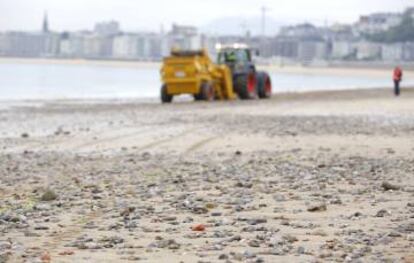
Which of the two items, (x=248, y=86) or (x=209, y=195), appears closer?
(x=209, y=195)

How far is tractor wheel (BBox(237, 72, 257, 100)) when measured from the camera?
38281 millimetres

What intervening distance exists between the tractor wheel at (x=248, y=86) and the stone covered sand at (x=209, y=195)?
18192 mm

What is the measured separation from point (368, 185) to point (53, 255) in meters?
4.70

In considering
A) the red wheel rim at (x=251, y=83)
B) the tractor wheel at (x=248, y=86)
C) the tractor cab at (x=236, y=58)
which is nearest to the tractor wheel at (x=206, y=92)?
the tractor wheel at (x=248, y=86)

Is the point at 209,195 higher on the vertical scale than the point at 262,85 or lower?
higher

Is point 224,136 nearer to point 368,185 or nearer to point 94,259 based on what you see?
point 368,185

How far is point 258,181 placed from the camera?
10.6 meters

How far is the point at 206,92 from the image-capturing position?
36219 millimetres

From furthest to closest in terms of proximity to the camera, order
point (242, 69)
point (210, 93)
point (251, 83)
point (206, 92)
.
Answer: point (251, 83)
point (242, 69)
point (210, 93)
point (206, 92)

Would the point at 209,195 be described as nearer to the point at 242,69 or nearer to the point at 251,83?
the point at 242,69

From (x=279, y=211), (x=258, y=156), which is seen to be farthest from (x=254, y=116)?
(x=279, y=211)

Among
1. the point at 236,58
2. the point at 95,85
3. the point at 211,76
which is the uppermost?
the point at 236,58

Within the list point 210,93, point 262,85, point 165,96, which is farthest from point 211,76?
point 262,85

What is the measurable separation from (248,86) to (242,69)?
1.01 m
